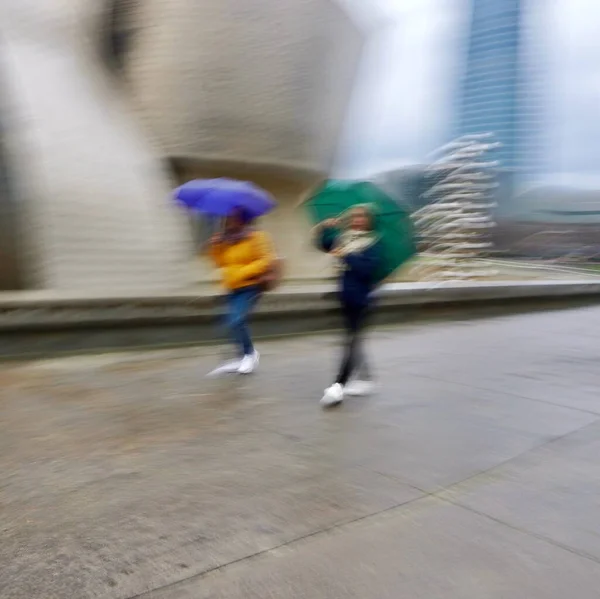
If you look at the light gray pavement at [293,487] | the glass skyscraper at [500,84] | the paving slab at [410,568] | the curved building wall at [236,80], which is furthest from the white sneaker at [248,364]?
the glass skyscraper at [500,84]

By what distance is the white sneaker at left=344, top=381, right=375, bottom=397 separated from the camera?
5.43m

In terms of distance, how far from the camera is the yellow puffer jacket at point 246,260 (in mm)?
6082

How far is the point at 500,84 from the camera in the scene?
6278 cm

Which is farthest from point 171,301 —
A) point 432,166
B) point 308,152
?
point 432,166

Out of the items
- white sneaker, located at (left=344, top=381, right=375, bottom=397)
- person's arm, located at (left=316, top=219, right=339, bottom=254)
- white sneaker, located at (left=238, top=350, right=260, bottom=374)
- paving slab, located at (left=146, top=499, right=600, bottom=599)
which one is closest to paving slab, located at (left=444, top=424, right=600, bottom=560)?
paving slab, located at (left=146, top=499, right=600, bottom=599)

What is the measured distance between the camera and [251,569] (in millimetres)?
2555

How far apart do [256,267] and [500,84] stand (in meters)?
62.5

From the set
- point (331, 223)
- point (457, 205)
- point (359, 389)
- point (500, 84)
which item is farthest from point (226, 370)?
point (500, 84)

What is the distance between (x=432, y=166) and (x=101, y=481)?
62.2 feet

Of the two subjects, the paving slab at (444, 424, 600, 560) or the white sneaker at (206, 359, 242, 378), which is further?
the white sneaker at (206, 359, 242, 378)

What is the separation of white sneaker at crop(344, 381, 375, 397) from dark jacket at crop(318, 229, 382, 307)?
2.32ft

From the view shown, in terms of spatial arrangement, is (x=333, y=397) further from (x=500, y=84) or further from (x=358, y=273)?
(x=500, y=84)

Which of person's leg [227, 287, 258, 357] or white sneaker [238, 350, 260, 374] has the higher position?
person's leg [227, 287, 258, 357]

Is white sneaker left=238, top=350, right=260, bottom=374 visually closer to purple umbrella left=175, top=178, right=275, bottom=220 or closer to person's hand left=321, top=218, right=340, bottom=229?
purple umbrella left=175, top=178, right=275, bottom=220
